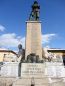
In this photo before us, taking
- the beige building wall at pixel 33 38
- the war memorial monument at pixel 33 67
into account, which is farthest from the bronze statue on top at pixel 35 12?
the beige building wall at pixel 33 38

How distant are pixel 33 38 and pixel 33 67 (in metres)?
5.18

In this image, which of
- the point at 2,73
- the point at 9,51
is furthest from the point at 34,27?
the point at 9,51

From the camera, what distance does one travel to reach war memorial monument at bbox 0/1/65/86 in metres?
15.7

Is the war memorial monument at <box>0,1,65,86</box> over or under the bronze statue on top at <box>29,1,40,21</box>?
under

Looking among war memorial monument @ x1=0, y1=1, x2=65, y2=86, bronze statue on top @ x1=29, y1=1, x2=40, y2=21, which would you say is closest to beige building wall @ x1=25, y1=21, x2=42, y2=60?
war memorial monument @ x1=0, y1=1, x2=65, y2=86

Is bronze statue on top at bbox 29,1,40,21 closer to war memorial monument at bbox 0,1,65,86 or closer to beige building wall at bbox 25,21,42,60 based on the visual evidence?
war memorial monument at bbox 0,1,65,86

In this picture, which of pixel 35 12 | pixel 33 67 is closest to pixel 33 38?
pixel 35 12

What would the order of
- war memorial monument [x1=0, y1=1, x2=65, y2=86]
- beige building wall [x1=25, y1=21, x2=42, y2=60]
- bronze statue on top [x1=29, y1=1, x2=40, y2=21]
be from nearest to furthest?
war memorial monument [x1=0, y1=1, x2=65, y2=86], beige building wall [x1=25, y1=21, x2=42, y2=60], bronze statue on top [x1=29, y1=1, x2=40, y2=21]

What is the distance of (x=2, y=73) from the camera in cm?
1977

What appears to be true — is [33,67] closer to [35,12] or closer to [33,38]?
[33,38]

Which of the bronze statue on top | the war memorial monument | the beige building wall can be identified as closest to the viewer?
the war memorial monument

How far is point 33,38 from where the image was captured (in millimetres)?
22000

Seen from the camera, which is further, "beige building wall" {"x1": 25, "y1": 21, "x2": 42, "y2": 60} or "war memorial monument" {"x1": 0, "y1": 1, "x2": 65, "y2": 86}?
"beige building wall" {"x1": 25, "y1": 21, "x2": 42, "y2": 60}

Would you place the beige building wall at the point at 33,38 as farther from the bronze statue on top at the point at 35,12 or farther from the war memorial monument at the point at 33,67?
the bronze statue on top at the point at 35,12
